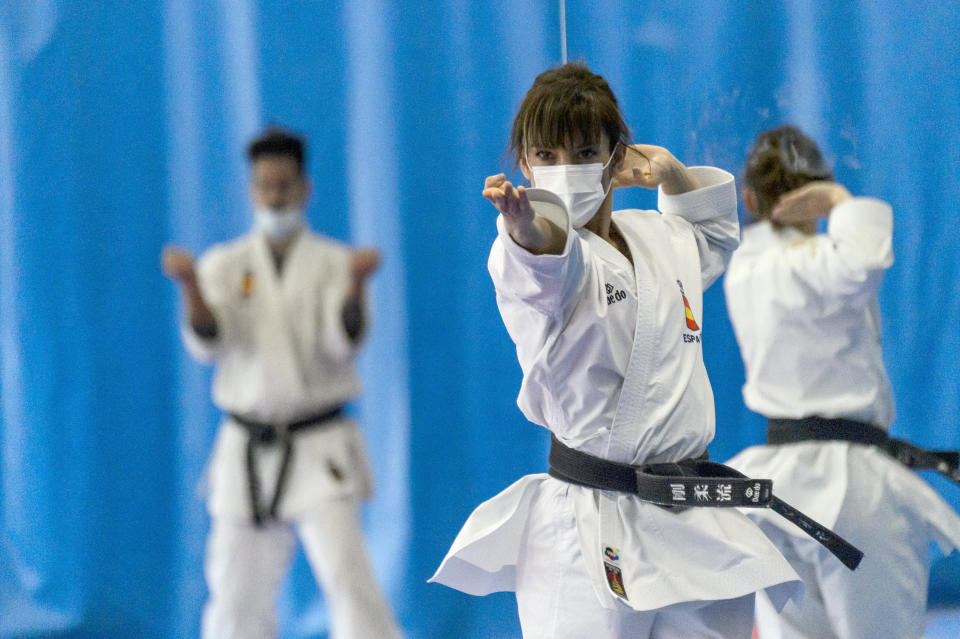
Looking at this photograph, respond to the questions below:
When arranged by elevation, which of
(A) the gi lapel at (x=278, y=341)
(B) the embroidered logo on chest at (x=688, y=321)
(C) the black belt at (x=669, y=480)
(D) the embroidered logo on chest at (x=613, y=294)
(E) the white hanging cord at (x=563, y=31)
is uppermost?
(E) the white hanging cord at (x=563, y=31)

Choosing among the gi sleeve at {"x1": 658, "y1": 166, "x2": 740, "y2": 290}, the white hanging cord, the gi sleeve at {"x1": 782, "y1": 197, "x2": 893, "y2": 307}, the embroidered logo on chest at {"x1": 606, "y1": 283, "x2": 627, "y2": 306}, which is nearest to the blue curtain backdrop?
the white hanging cord

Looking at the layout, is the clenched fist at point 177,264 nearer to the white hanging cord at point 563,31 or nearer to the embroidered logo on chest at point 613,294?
the white hanging cord at point 563,31

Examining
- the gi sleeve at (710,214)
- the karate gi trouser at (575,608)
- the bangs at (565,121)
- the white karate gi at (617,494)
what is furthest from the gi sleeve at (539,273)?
the gi sleeve at (710,214)

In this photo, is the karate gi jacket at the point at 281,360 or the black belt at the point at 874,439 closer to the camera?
the black belt at the point at 874,439

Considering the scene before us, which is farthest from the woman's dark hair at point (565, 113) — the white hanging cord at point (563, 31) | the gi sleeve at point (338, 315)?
the white hanging cord at point (563, 31)

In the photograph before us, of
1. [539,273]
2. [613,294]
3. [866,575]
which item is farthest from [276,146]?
[866,575]

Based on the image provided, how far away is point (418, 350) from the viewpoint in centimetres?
305

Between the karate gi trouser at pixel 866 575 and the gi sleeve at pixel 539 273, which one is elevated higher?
the gi sleeve at pixel 539 273

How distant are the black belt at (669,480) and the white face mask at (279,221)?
1.27 meters

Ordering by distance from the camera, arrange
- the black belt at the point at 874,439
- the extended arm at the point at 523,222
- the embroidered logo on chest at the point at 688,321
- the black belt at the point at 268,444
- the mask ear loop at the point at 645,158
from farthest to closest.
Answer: the black belt at the point at 268,444 < the black belt at the point at 874,439 < the mask ear loop at the point at 645,158 < the embroidered logo on chest at the point at 688,321 < the extended arm at the point at 523,222

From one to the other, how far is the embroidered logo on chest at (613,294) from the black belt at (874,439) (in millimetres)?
1066

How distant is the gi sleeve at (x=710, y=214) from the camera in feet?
6.23

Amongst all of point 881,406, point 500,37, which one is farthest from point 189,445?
point 881,406

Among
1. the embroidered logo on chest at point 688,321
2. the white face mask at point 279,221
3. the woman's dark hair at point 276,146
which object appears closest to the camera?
the embroidered logo on chest at point 688,321
